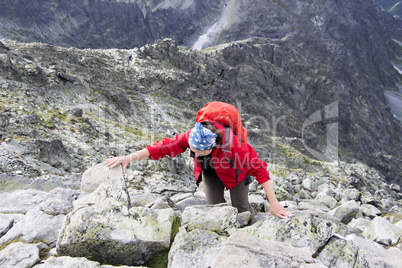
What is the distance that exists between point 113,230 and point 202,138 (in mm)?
2507

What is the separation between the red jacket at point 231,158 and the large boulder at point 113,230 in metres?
1.37

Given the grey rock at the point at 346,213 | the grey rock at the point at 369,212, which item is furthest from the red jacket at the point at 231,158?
the grey rock at the point at 369,212

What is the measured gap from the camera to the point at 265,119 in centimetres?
6988

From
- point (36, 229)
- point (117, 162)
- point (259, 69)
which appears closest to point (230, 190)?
point (117, 162)

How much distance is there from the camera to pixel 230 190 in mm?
6480

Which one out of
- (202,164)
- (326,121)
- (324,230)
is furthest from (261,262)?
(326,121)

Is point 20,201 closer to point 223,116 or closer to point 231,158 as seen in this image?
point 231,158

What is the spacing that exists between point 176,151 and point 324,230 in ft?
11.8

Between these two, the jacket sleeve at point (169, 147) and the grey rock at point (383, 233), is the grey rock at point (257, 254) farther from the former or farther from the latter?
the grey rock at point (383, 233)

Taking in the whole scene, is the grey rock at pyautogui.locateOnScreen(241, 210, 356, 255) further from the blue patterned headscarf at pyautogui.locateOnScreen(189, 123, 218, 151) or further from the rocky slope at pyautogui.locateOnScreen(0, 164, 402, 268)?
the blue patterned headscarf at pyautogui.locateOnScreen(189, 123, 218, 151)

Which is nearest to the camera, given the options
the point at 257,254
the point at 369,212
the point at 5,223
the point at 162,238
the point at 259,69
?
the point at 257,254

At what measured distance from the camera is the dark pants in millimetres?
6411

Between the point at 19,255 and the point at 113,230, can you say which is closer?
the point at 19,255

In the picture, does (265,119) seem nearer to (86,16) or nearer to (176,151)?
(176,151)
